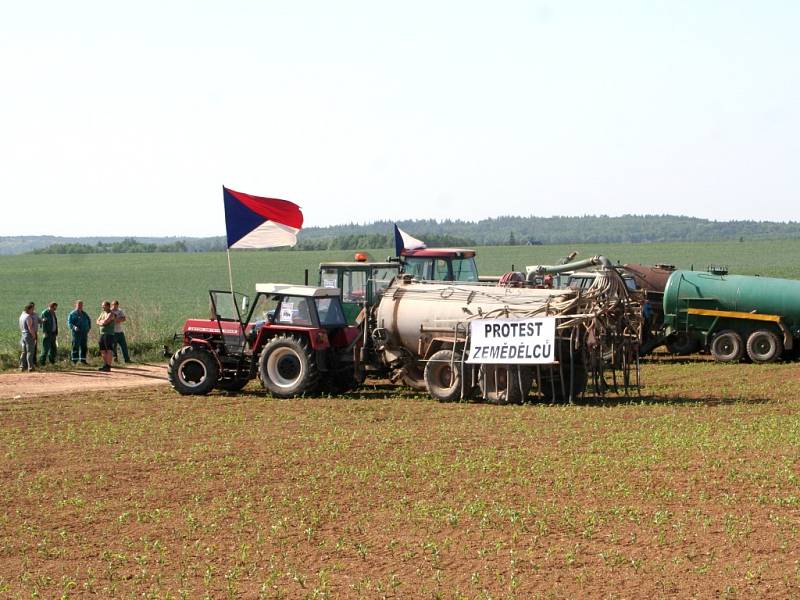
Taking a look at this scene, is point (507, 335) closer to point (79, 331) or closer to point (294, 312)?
point (294, 312)

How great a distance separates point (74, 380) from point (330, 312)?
6.93 metres

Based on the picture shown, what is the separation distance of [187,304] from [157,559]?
1991 inches

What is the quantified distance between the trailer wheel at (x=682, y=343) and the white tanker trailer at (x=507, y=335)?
29.3 feet

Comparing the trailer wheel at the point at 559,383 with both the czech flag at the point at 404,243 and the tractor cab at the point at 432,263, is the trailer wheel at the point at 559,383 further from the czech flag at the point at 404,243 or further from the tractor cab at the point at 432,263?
the czech flag at the point at 404,243

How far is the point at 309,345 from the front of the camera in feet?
Result: 72.7

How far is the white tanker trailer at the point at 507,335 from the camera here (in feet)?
69.3

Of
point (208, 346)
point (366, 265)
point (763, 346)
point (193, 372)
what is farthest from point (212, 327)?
point (763, 346)

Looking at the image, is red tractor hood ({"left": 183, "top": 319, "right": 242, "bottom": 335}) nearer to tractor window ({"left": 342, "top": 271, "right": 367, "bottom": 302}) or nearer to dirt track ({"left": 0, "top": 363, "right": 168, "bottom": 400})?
dirt track ({"left": 0, "top": 363, "right": 168, "bottom": 400})

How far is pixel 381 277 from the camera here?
26.4 m

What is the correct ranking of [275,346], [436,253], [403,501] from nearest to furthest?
[403,501] → [275,346] → [436,253]

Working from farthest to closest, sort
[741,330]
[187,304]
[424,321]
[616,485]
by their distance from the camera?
[187,304]
[741,330]
[424,321]
[616,485]

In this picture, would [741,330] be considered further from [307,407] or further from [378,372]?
[307,407]

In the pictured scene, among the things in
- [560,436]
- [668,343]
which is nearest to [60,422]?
[560,436]

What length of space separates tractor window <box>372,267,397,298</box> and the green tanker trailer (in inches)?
307
